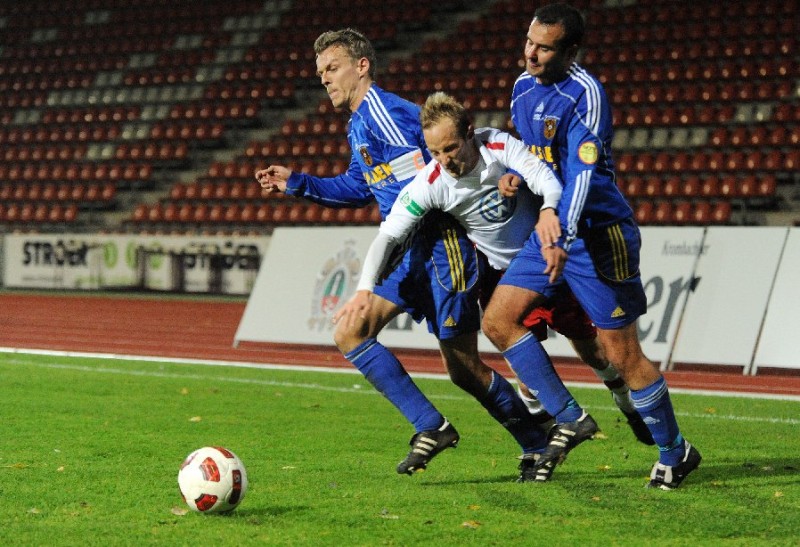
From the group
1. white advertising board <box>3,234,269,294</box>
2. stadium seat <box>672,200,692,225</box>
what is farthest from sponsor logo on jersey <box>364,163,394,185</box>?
white advertising board <box>3,234,269,294</box>

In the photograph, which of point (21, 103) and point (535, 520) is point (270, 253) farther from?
point (21, 103)

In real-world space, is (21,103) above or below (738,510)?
below

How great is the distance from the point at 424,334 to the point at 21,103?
63.6ft

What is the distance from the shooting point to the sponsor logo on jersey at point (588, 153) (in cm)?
512

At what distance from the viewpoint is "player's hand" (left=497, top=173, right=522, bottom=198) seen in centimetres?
512

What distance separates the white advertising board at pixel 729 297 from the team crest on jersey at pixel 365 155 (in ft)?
20.4

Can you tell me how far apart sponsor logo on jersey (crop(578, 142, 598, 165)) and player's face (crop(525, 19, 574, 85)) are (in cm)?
40

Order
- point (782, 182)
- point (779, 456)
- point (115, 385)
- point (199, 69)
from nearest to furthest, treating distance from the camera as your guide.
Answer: point (779, 456), point (115, 385), point (782, 182), point (199, 69)

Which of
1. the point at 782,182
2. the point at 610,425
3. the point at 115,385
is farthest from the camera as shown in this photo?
the point at 782,182

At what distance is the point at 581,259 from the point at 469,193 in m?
0.58

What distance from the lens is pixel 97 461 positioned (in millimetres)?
6062

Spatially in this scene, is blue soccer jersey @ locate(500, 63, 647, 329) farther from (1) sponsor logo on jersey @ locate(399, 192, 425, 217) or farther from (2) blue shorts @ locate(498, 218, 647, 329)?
(1) sponsor logo on jersey @ locate(399, 192, 425, 217)

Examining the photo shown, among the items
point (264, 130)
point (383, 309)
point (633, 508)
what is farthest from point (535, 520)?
point (264, 130)

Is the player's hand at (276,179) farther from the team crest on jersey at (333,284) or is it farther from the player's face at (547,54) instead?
the team crest on jersey at (333,284)
